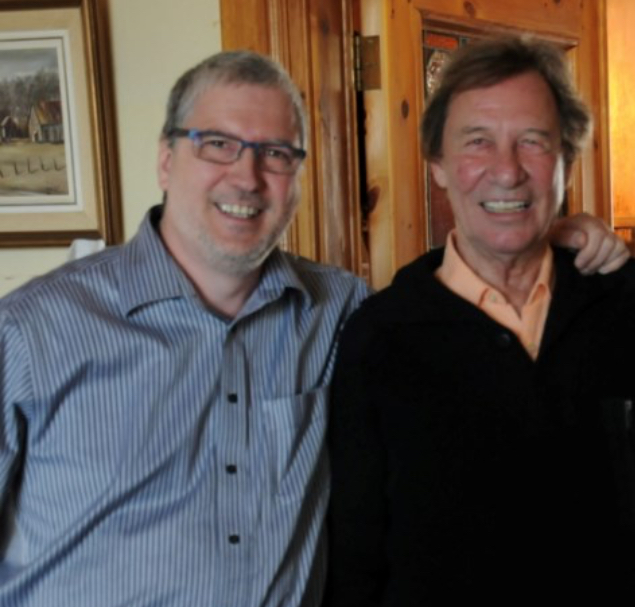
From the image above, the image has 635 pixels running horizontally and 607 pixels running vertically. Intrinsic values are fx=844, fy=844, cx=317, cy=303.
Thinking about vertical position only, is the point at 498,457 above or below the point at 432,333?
below

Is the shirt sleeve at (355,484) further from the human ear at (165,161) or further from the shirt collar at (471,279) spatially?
the human ear at (165,161)

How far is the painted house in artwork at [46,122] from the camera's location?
1771 mm

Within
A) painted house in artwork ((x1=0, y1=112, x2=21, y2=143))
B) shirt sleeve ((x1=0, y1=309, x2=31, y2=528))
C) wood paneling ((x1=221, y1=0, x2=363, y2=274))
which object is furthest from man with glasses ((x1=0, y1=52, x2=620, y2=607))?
painted house in artwork ((x1=0, y1=112, x2=21, y2=143))

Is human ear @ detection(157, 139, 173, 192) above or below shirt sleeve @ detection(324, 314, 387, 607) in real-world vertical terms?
above

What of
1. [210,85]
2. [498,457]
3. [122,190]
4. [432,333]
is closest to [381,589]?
[498,457]

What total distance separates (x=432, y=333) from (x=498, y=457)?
205 mm

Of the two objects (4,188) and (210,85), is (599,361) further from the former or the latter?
(4,188)

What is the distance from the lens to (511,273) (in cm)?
133

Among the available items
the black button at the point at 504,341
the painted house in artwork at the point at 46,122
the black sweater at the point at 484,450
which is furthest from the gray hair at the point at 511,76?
the painted house in artwork at the point at 46,122

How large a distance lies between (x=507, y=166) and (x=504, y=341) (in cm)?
26

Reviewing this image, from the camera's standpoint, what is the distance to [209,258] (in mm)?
1277

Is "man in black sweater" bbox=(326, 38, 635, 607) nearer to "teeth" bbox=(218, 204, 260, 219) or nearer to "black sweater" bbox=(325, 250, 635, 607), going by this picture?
"black sweater" bbox=(325, 250, 635, 607)

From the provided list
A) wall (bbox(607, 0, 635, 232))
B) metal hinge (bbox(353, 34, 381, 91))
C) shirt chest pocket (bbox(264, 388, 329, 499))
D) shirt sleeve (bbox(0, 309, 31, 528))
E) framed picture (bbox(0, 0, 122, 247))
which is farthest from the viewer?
wall (bbox(607, 0, 635, 232))

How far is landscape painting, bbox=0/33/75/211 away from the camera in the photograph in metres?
1.76
